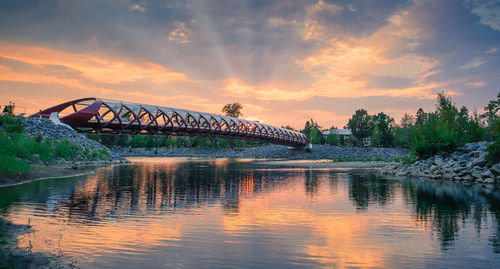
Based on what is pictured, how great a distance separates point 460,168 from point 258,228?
26.5 m

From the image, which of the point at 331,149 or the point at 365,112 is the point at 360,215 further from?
the point at 365,112

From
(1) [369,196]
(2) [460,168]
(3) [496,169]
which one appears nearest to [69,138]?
(1) [369,196]

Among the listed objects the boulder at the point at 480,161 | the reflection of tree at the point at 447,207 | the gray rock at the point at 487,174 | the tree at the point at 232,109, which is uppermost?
the tree at the point at 232,109

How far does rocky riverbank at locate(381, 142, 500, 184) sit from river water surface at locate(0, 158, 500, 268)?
8167 mm

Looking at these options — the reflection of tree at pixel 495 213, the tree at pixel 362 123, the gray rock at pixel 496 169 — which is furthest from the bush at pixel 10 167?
the tree at pixel 362 123

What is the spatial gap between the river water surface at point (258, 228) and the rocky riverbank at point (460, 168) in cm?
817

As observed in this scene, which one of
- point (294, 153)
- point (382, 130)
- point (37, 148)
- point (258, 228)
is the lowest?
point (258, 228)

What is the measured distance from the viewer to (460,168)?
101 feet

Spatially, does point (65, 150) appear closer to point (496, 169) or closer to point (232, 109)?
point (496, 169)

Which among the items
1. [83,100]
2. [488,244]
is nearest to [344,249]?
[488,244]

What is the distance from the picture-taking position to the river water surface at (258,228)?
907cm

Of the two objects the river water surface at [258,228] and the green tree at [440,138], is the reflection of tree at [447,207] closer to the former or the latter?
the river water surface at [258,228]

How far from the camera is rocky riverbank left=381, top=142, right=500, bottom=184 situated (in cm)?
2811

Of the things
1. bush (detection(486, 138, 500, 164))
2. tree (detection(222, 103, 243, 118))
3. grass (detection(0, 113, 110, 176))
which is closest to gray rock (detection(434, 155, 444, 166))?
bush (detection(486, 138, 500, 164))
